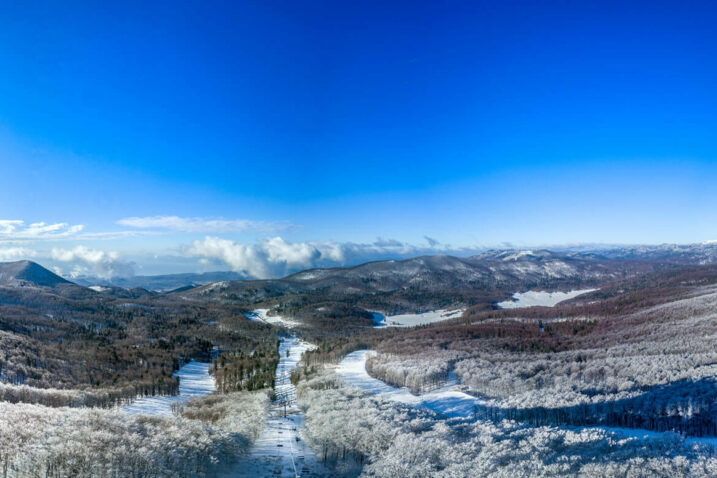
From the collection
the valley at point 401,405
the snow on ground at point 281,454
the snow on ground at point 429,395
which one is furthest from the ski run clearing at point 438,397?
the snow on ground at point 281,454

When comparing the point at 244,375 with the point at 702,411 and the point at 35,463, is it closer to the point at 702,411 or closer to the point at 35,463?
the point at 35,463

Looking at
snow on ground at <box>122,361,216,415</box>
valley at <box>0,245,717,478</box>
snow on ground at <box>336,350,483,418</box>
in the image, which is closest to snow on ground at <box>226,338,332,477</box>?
valley at <box>0,245,717,478</box>

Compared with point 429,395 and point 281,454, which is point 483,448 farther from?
point 429,395

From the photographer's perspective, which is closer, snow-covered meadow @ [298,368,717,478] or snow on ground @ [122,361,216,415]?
snow-covered meadow @ [298,368,717,478]

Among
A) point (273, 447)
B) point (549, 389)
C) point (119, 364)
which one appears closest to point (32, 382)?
point (119, 364)

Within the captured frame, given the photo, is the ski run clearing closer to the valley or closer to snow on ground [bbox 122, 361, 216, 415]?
the valley

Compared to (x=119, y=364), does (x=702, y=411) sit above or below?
above

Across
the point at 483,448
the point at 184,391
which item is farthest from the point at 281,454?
the point at 184,391
